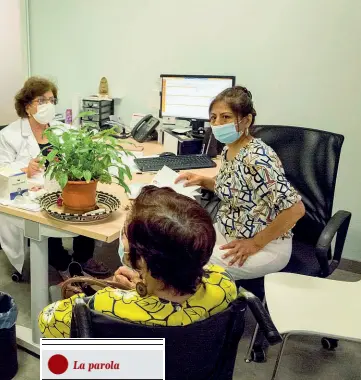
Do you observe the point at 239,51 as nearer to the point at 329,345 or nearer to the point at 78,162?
the point at 78,162

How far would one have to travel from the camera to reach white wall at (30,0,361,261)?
8.49 ft

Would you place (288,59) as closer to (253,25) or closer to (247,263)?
(253,25)

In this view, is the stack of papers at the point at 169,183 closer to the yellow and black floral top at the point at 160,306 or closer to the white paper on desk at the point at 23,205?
the white paper on desk at the point at 23,205

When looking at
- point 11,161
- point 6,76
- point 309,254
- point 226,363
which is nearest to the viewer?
point 226,363

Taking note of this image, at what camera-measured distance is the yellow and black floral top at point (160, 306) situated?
0.96 metres

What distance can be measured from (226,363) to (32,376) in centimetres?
106

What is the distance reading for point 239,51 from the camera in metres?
2.80

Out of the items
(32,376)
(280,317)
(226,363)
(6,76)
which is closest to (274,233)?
(280,317)

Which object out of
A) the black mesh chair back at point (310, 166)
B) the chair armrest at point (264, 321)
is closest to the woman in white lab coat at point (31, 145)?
the black mesh chair back at point (310, 166)

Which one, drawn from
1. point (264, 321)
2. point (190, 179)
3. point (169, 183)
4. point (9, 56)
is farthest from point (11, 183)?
point (9, 56)

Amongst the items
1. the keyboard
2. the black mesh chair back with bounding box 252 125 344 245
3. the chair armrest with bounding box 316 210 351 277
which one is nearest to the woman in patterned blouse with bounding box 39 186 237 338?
the chair armrest with bounding box 316 210 351 277

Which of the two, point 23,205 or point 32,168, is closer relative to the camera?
point 23,205

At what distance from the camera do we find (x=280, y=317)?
1.56m

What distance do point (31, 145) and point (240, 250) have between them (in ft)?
4.23
